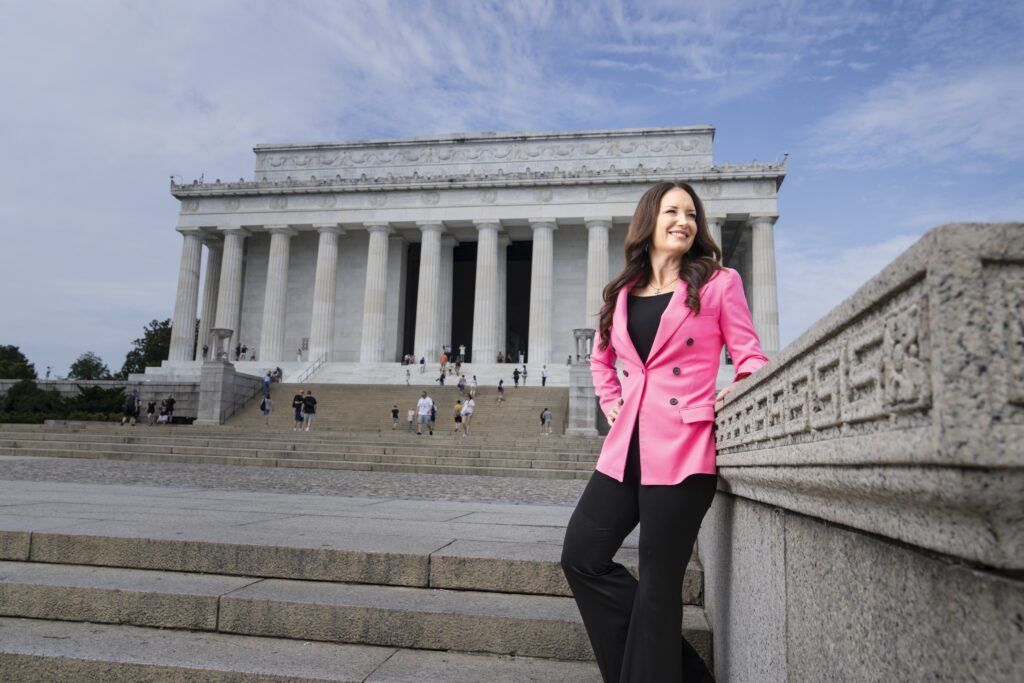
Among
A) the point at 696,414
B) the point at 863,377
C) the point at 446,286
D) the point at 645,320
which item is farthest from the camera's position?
the point at 446,286

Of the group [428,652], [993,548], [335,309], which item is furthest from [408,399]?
[993,548]

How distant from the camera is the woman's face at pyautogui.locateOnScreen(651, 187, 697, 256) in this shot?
3.15 m

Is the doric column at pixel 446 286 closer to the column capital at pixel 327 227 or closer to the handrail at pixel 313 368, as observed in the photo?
the column capital at pixel 327 227

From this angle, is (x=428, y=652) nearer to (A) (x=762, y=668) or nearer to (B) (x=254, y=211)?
(A) (x=762, y=668)

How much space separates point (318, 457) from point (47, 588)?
13.8 m

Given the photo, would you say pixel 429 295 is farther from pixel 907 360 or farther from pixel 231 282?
pixel 907 360

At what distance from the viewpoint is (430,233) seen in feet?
143

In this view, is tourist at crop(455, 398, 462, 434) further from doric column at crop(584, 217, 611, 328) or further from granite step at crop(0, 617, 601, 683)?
granite step at crop(0, 617, 601, 683)

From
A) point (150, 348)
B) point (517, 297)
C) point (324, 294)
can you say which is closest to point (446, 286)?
point (324, 294)

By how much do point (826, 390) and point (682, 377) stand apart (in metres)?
1.18

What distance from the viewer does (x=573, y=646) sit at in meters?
3.50

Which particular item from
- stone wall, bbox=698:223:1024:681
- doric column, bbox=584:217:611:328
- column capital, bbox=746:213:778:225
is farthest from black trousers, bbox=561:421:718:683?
column capital, bbox=746:213:778:225

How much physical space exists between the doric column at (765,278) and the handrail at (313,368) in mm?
26176

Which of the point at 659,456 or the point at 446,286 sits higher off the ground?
the point at 446,286
